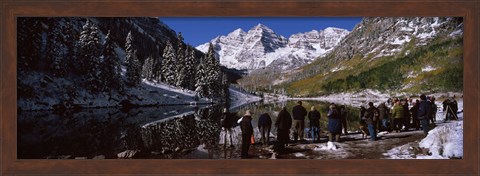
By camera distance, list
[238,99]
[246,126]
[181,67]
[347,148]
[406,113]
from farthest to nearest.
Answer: [238,99]
[181,67]
[406,113]
[347,148]
[246,126]

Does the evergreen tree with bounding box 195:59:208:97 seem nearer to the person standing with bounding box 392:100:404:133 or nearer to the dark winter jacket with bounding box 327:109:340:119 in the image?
the dark winter jacket with bounding box 327:109:340:119

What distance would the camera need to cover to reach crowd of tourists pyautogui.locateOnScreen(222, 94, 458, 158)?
16672 millimetres

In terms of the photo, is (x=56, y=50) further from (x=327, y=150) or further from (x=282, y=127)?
(x=327, y=150)

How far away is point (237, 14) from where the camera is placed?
14.0m

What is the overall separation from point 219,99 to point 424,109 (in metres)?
11.5

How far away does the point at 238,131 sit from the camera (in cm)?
1727

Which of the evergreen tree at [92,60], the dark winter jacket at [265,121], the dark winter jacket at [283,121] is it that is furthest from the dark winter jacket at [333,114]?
the evergreen tree at [92,60]

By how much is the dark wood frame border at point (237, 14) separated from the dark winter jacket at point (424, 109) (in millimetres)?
3960

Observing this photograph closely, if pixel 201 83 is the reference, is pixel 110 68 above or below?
above

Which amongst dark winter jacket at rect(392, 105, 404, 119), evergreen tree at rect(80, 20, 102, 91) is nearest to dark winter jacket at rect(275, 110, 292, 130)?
dark winter jacket at rect(392, 105, 404, 119)

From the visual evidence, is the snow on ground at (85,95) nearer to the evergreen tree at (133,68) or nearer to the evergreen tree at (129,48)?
the evergreen tree at (133,68)

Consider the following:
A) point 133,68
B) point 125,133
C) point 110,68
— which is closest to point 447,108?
point 133,68

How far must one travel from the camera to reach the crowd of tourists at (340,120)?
54.7 ft

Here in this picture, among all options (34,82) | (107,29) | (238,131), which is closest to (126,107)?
(107,29)
